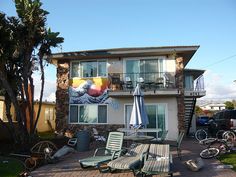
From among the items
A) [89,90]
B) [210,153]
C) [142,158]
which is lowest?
[210,153]

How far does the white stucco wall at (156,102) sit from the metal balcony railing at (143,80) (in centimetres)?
80

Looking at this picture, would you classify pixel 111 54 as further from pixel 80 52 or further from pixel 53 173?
pixel 53 173

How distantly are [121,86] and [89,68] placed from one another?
9.07ft

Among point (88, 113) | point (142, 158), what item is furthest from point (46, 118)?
point (142, 158)

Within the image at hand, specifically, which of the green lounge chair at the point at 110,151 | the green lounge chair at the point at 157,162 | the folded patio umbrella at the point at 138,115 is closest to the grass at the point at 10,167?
the green lounge chair at the point at 110,151

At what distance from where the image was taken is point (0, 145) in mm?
15578

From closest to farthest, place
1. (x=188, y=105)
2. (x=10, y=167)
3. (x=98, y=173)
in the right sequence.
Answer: (x=98, y=173)
(x=10, y=167)
(x=188, y=105)

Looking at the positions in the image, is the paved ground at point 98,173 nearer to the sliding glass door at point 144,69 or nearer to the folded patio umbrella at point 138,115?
the folded patio umbrella at point 138,115

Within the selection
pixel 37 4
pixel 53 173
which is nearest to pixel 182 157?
pixel 53 173

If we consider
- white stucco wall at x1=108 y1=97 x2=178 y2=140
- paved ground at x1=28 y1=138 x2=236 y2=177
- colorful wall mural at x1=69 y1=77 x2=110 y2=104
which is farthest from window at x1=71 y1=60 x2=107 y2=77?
paved ground at x1=28 y1=138 x2=236 y2=177

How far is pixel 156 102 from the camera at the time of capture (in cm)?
1906

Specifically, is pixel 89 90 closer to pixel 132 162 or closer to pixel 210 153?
pixel 210 153

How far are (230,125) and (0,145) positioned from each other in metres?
12.9

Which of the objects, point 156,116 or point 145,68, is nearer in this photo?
point 156,116
